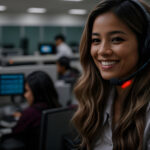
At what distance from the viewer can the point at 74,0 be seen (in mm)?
5316

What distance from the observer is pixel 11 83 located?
7.73ft

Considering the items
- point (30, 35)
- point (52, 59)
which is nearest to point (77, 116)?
point (52, 59)

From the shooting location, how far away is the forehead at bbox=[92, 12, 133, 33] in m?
0.64

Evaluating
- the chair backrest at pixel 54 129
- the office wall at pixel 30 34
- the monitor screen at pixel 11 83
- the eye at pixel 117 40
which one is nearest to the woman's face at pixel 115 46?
the eye at pixel 117 40

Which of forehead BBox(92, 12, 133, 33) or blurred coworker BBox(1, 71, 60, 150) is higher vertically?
forehead BBox(92, 12, 133, 33)

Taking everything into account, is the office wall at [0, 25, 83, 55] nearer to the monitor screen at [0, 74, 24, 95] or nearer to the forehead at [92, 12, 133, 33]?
the monitor screen at [0, 74, 24, 95]

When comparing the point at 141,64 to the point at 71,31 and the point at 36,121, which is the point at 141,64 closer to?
the point at 36,121

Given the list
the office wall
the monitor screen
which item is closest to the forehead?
the monitor screen

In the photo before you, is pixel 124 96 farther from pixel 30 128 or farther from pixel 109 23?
pixel 30 128

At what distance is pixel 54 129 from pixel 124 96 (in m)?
0.58

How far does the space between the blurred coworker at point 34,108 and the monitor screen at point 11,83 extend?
0.52 meters

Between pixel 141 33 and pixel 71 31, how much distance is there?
29.7 ft

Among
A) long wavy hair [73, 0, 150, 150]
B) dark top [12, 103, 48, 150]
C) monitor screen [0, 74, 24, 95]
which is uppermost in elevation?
long wavy hair [73, 0, 150, 150]

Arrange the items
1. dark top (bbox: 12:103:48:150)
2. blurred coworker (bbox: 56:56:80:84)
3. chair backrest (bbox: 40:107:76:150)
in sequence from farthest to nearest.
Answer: blurred coworker (bbox: 56:56:80:84)
dark top (bbox: 12:103:48:150)
chair backrest (bbox: 40:107:76:150)
